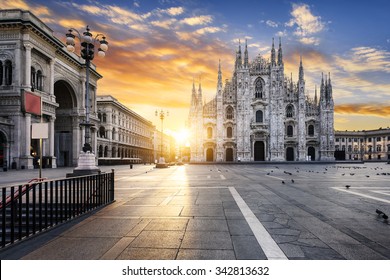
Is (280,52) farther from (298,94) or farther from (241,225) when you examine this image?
(241,225)

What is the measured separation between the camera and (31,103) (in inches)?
1152

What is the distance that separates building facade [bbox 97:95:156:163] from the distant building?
251 ft

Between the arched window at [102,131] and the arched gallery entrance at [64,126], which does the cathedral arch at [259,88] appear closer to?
the arched window at [102,131]

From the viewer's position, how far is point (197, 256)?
12.7 ft

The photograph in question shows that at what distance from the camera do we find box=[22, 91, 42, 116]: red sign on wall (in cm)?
2859

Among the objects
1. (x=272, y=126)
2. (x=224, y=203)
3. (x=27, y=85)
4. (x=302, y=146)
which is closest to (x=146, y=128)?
(x=272, y=126)

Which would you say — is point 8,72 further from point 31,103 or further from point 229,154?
point 229,154

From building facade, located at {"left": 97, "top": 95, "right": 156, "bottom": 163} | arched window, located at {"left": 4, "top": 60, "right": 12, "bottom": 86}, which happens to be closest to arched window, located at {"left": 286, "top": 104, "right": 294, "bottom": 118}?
building facade, located at {"left": 97, "top": 95, "right": 156, "bottom": 163}

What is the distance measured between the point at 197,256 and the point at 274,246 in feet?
4.23

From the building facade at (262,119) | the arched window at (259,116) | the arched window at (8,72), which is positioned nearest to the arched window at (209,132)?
the building facade at (262,119)

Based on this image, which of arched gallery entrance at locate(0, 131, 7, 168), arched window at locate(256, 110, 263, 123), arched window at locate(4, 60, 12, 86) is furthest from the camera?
arched window at locate(256, 110, 263, 123)

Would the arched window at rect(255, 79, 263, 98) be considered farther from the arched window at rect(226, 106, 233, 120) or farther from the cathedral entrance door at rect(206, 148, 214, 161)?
the cathedral entrance door at rect(206, 148, 214, 161)

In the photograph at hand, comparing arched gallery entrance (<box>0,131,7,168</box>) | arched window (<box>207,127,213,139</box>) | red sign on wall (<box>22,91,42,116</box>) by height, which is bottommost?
arched gallery entrance (<box>0,131,7,168</box>)

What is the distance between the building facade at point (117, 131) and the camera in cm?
5903
